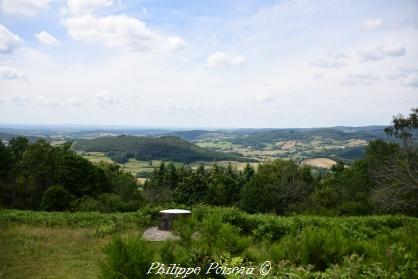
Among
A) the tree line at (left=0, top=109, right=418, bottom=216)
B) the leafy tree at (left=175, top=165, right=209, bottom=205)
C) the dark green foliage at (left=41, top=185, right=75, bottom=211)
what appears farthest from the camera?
the leafy tree at (left=175, top=165, right=209, bottom=205)

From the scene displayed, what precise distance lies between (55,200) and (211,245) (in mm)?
28576

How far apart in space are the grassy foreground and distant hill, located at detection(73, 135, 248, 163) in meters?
109

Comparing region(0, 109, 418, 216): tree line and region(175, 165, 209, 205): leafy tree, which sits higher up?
region(0, 109, 418, 216): tree line

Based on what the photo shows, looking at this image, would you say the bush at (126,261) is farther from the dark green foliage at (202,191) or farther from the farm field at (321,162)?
the farm field at (321,162)

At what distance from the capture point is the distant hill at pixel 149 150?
133m

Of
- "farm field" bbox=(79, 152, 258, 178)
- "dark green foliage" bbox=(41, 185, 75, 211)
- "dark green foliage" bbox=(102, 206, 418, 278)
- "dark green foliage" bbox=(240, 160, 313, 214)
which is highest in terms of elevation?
"dark green foliage" bbox=(102, 206, 418, 278)

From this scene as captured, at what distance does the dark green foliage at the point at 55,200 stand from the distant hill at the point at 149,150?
90.7m

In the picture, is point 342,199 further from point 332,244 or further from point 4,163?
point 332,244

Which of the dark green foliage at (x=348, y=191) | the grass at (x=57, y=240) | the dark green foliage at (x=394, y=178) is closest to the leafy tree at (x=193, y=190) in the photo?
the dark green foliage at (x=348, y=191)

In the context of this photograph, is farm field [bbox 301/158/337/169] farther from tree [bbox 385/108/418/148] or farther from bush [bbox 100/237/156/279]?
bush [bbox 100/237/156/279]

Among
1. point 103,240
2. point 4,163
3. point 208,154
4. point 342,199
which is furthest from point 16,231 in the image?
point 208,154

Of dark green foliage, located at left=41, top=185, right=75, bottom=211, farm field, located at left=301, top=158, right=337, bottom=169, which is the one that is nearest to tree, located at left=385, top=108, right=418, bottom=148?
dark green foliage, located at left=41, top=185, right=75, bottom=211

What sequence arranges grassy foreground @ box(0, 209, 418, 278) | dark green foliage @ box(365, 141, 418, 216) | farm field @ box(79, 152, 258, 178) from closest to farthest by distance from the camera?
grassy foreground @ box(0, 209, 418, 278) < dark green foliage @ box(365, 141, 418, 216) < farm field @ box(79, 152, 258, 178)

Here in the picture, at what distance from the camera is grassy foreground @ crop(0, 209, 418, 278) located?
3728mm
